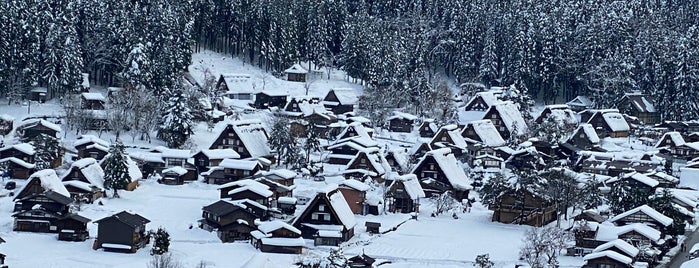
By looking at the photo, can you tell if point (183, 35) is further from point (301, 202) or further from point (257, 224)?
point (257, 224)

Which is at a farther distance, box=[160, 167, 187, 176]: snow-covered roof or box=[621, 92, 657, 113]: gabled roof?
box=[621, 92, 657, 113]: gabled roof

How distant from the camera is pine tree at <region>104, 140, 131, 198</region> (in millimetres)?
47281

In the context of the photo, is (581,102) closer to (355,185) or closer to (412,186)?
(412,186)

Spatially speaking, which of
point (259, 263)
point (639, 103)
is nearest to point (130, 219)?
point (259, 263)

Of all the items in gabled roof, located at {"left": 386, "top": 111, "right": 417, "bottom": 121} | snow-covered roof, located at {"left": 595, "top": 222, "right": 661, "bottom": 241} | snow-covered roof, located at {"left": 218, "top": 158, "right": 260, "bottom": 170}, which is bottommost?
snow-covered roof, located at {"left": 595, "top": 222, "right": 661, "bottom": 241}

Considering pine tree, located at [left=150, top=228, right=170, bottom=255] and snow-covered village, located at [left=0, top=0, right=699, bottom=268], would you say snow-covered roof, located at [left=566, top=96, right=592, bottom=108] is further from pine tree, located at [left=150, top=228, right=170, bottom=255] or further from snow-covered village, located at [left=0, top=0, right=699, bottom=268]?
pine tree, located at [left=150, top=228, right=170, bottom=255]

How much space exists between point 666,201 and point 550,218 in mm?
5110

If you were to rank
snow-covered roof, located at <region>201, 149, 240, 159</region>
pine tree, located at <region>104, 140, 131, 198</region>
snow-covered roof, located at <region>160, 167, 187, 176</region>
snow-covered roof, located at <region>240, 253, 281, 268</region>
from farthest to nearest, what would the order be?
snow-covered roof, located at <region>201, 149, 240, 159</region> < snow-covered roof, located at <region>160, 167, 187, 176</region> < pine tree, located at <region>104, 140, 131, 198</region> < snow-covered roof, located at <region>240, 253, 281, 268</region>

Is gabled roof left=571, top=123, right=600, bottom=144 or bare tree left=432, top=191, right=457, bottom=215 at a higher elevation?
gabled roof left=571, top=123, right=600, bottom=144

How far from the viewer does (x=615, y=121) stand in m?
71.1

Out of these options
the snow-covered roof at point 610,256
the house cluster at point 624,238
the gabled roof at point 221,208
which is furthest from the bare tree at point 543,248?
the gabled roof at point 221,208

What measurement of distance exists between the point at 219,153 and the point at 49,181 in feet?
40.3

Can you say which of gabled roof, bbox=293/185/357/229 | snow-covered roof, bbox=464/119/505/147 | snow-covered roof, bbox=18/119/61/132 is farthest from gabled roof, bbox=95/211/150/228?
snow-covered roof, bbox=464/119/505/147

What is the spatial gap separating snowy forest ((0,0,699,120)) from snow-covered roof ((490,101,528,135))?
553 centimetres
